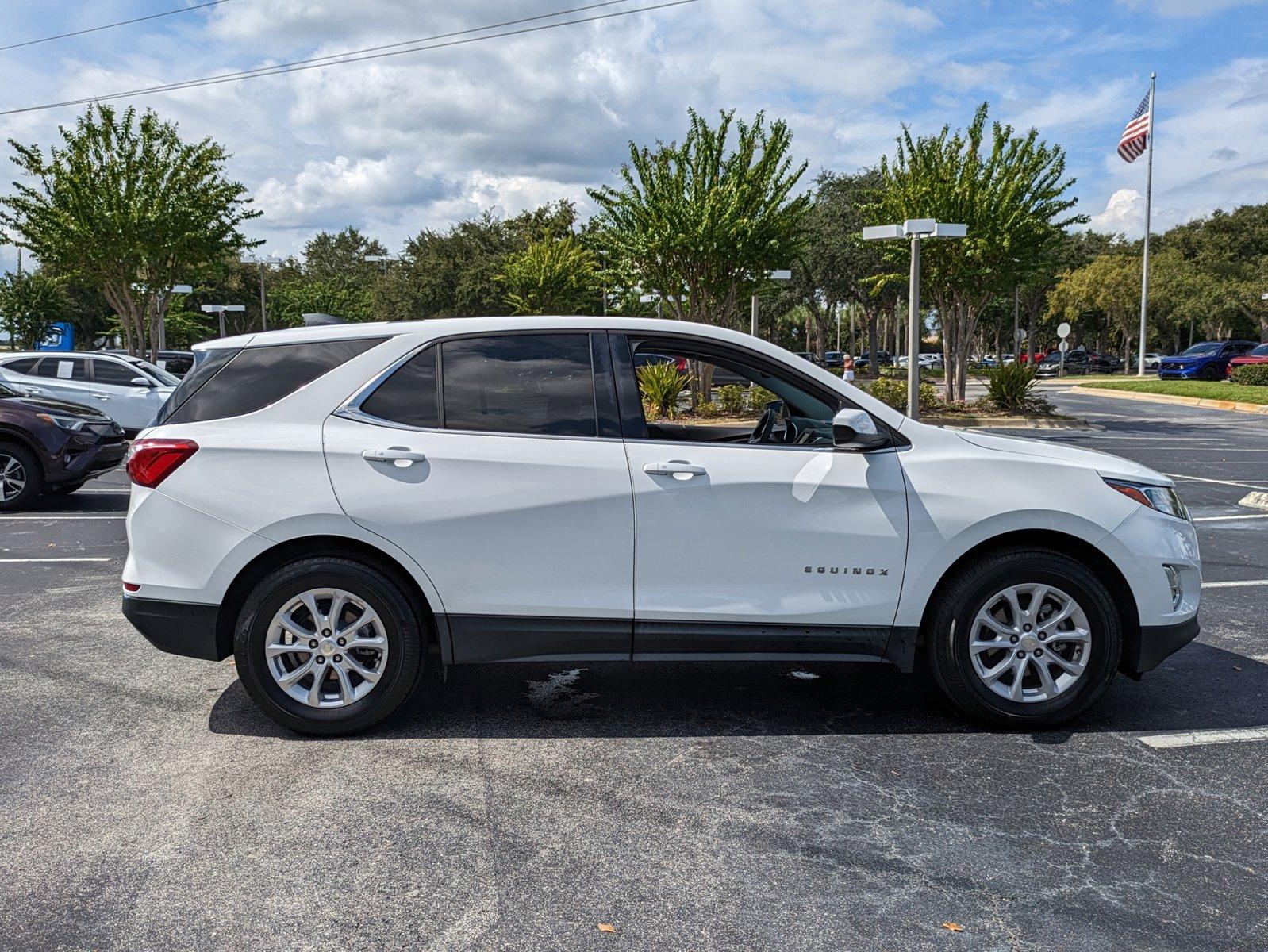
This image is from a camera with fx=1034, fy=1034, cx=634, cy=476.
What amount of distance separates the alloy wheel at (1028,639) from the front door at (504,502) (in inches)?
60.4

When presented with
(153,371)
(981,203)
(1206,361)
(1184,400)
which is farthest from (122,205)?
(1206,361)

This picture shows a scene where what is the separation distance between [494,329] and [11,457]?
8597 mm

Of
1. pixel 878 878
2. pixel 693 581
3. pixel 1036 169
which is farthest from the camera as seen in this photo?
pixel 1036 169

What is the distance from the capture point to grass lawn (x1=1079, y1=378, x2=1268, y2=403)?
30125 millimetres

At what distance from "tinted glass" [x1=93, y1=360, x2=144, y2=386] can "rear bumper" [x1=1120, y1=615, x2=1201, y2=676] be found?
1711 centimetres

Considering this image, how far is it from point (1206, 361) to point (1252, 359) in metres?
3.04

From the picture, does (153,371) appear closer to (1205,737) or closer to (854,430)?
(854,430)

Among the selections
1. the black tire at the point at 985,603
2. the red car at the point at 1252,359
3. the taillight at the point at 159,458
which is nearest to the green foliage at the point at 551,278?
the red car at the point at 1252,359

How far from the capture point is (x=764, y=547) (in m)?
4.32

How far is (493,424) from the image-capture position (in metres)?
4.40

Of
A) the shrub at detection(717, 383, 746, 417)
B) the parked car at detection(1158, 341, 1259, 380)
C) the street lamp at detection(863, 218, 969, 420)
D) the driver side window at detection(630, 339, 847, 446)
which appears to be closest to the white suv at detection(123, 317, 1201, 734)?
the driver side window at detection(630, 339, 847, 446)

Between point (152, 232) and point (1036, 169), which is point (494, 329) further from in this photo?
point (152, 232)

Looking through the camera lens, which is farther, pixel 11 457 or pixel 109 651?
pixel 11 457

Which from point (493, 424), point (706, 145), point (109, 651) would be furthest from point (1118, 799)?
point (706, 145)
